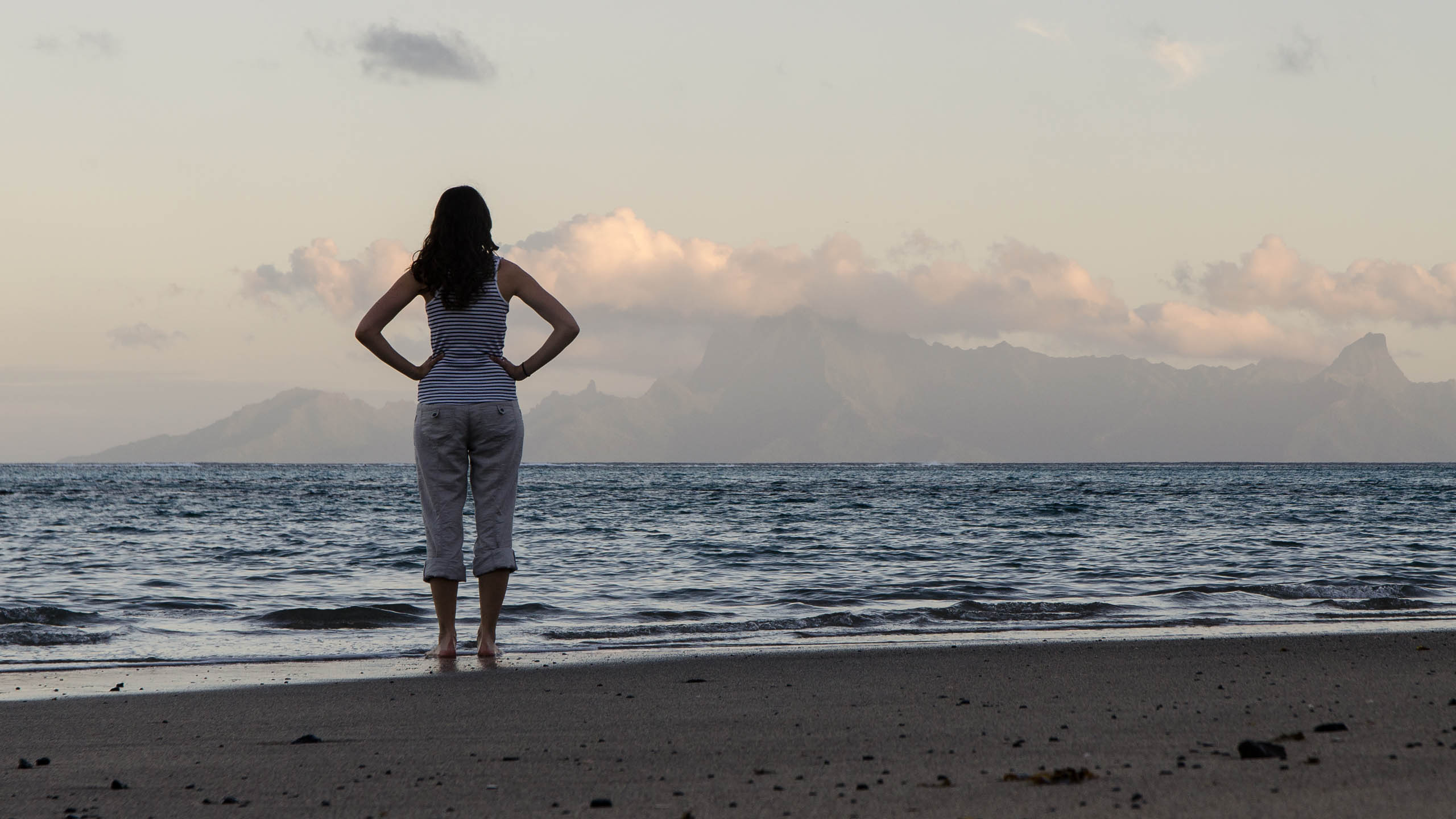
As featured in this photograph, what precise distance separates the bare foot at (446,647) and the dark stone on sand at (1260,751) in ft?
11.3

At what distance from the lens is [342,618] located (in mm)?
6973

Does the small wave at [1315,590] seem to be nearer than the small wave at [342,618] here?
No

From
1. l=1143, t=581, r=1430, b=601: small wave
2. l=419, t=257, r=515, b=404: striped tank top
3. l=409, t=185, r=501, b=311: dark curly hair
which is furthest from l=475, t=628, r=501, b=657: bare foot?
l=1143, t=581, r=1430, b=601: small wave

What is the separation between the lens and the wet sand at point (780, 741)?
2365 millimetres

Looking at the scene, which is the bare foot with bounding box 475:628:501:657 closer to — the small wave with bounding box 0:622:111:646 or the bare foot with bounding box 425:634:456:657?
the bare foot with bounding box 425:634:456:657

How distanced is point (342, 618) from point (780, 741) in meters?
4.59

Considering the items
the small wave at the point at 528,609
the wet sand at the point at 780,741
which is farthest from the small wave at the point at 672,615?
the wet sand at the point at 780,741

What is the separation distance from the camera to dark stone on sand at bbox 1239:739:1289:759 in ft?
8.54

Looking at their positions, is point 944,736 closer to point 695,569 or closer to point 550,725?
A: point 550,725

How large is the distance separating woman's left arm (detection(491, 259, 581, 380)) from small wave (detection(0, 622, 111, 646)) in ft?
9.88

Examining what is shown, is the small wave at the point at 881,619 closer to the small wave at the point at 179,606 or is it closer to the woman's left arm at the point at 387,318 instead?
the woman's left arm at the point at 387,318

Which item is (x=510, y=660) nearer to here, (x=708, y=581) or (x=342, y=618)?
(x=342, y=618)

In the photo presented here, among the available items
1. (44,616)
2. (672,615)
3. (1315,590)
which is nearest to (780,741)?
(672,615)

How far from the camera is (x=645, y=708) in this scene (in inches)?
147
